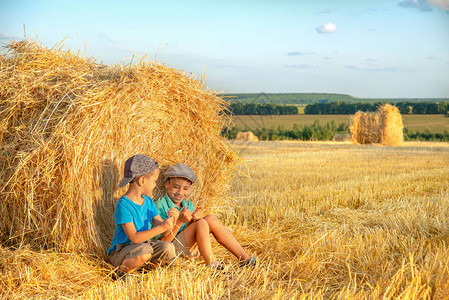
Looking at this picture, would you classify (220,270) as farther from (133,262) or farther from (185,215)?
(133,262)

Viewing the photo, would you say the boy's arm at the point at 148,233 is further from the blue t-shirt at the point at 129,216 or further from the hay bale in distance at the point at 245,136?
the hay bale in distance at the point at 245,136

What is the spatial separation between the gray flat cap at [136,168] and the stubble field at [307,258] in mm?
858

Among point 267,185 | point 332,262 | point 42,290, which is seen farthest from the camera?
point 267,185

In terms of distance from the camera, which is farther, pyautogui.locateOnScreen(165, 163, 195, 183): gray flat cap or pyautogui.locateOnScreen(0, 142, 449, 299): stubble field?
pyautogui.locateOnScreen(165, 163, 195, 183): gray flat cap

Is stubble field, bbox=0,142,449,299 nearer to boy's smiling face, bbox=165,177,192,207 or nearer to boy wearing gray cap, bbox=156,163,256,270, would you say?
boy wearing gray cap, bbox=156,163,256,270

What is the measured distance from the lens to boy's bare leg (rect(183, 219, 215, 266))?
12.8 feet

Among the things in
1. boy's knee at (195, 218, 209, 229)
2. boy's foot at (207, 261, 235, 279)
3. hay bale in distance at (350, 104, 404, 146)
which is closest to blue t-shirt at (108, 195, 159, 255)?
boy's knee at (195, 218, 209, 229)

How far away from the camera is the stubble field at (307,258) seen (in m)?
3.14

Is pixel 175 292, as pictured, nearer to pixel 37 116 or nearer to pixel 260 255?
pixel 260 255

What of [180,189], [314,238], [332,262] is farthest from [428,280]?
[180,189]

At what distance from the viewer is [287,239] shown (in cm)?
486

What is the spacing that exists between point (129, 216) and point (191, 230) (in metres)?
0.62

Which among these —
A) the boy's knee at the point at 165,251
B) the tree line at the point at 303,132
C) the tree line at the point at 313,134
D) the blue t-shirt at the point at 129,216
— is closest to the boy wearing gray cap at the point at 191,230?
the boy's knee at the point at 165,251

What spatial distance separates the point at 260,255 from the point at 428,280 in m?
1.72
